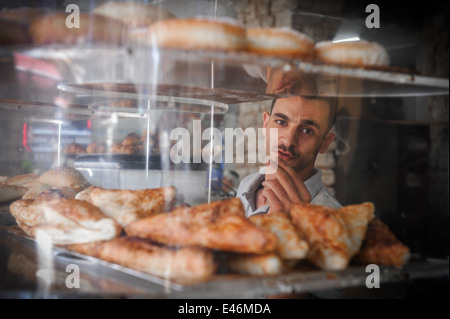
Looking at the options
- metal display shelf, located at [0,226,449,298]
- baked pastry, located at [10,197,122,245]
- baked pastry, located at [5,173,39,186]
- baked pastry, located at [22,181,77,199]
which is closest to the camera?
metal display shelf, located at [0,226,449,298]

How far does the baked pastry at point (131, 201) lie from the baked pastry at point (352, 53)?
0.67 metres

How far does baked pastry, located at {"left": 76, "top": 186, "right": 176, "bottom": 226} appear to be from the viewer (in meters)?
1.44

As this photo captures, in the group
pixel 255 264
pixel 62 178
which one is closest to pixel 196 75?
pixel 255 264

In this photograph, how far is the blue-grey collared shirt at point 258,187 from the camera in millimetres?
1821

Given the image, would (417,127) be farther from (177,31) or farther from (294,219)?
(177,31)

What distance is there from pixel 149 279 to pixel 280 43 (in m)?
0.78

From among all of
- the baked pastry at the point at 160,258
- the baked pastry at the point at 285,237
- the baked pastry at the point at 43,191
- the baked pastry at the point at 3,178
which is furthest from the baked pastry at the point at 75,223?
the baked pastry at the point at 3,178

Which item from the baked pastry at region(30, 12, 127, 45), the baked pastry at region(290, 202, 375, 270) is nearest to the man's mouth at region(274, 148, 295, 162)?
the baked pastry at region(290, 202, 375, 270)

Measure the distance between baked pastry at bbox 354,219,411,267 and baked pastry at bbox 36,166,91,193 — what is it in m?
1.15

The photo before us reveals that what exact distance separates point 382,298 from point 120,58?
1.15 meters

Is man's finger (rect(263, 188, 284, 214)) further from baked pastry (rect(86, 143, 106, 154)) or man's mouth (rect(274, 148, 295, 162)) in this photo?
baked pastry (rect(86, 143, 106, 154))

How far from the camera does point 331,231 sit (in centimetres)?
136

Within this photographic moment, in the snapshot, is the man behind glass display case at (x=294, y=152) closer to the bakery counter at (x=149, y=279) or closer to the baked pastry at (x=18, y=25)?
the bakery counter at (x=149, y=279)
